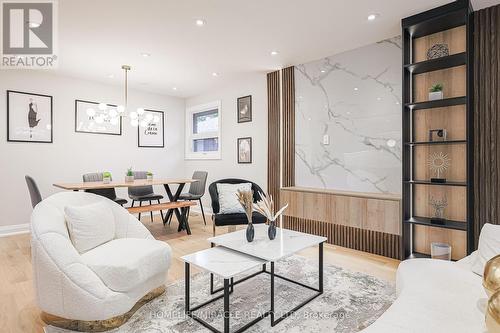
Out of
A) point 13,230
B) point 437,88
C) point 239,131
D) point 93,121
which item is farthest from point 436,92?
point 13,230

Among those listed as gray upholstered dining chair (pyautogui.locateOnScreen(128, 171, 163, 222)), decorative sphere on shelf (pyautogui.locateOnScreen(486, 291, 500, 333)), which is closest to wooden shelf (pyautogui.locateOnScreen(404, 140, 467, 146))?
decorative sphere on shelf (pyautogui.locateOnScreen(486, 291, 500, 333))

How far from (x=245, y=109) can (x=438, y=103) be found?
3.16m

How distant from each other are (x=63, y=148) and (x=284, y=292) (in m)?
4.71

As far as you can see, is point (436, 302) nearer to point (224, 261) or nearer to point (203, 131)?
point (224, 261)

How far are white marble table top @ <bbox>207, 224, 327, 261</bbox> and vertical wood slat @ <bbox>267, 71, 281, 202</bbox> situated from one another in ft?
6.36

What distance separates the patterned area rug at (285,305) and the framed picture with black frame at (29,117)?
12.8 ft

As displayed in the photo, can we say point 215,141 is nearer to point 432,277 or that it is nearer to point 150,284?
point 150,284

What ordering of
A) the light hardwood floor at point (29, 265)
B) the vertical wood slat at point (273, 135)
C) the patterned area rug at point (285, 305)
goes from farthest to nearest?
the vertical wood slat at point (273, 135)
the light hardwood floor at point (29, 265)
the patterned area rug at point (285, 305)

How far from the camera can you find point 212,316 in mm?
2125

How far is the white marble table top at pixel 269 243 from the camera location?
7.11 feet

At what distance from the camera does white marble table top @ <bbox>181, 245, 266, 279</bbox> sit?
1.91 meters

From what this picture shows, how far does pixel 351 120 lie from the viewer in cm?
381

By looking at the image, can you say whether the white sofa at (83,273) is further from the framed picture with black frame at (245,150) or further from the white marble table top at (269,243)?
the framed picture with black frame at (245,150)

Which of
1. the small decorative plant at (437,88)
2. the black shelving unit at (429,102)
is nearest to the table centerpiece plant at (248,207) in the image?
the black shelving unit at (429,102)
